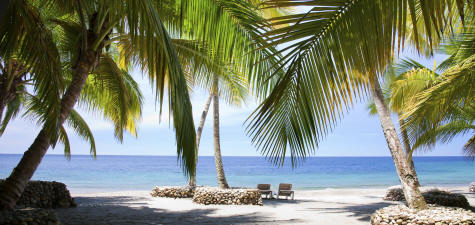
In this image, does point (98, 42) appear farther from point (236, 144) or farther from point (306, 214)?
point (236, 144)

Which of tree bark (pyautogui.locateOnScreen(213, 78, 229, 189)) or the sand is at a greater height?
→ tree bark (pyautogui.locateOnScreen(213, 78, 229, 189))

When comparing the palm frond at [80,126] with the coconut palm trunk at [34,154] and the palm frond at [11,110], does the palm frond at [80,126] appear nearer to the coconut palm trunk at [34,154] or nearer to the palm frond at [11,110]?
the palm frond at [11,110]

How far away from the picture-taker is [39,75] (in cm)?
498

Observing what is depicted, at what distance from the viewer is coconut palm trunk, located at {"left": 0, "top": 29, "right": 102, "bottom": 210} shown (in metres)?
5.30

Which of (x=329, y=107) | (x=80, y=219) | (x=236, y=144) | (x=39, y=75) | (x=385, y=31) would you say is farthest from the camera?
(x=236, y=144)

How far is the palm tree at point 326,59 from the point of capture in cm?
210

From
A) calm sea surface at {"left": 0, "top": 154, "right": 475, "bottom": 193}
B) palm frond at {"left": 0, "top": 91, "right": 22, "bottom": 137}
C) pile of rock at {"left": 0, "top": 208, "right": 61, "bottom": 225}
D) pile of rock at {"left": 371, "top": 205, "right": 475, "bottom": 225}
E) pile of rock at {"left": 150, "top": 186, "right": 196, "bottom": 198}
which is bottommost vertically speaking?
calm sea surface at {"left": 0, "top": 154, "right": 475, "bottom": 193}

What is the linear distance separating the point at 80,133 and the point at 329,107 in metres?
12.3

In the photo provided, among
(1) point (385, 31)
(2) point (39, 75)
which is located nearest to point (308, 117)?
(1) point (385, 31)

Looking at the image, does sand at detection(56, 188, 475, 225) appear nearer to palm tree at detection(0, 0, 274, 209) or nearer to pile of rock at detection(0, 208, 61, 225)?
pile of rock at detection(0, 208, 61, 225)

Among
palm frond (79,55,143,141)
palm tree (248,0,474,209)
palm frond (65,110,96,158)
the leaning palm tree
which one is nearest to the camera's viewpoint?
palm tree (248,0,474,209)

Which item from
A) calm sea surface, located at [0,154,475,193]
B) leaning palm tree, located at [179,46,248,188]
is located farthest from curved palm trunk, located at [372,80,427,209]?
calm sea surface, located at [0,154,475,193]

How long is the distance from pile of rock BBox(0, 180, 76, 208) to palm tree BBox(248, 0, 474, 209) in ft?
31.7

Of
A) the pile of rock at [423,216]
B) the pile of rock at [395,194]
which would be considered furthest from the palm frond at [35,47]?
the pile of rock at [395,194]
